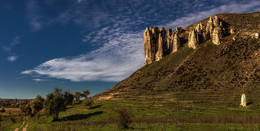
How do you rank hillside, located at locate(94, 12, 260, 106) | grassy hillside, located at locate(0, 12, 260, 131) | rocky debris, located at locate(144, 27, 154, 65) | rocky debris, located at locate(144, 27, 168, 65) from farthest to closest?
rocky debris, located at locate(144, 27, 154, 65), rocky debris, located at locate(144, 27, 168, 65), hillside, located at locate(94, 12, 260, 106), grassy hillside, located at locate(0, 12, 260, 131)

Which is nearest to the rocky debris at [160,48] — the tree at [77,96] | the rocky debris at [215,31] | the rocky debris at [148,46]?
the rocky debris at [148,46]

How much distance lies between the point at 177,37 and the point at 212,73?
59.4m

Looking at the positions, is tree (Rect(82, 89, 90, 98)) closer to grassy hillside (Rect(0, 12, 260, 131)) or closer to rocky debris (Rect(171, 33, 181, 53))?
grassy hillside (Rect(0, 12, 260, 131))

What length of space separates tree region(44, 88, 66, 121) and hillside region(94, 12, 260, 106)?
38.5 metres

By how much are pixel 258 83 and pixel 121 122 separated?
7365 centimetres

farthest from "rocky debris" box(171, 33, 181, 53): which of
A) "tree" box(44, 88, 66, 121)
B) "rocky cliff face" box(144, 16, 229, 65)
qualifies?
"tree" box(44, 88, 66, 121)

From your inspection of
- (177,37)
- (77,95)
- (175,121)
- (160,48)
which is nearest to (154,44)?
(160,48)

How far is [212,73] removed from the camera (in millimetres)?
97750

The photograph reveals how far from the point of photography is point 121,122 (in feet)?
98.5

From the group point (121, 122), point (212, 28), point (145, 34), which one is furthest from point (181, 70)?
point (121, 122)

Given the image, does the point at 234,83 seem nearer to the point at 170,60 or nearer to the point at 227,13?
the point at 170,60

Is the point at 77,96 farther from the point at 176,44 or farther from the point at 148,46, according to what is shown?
the point at 148,46

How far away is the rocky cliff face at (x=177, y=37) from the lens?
431ft

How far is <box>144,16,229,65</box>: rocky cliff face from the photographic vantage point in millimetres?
131500
